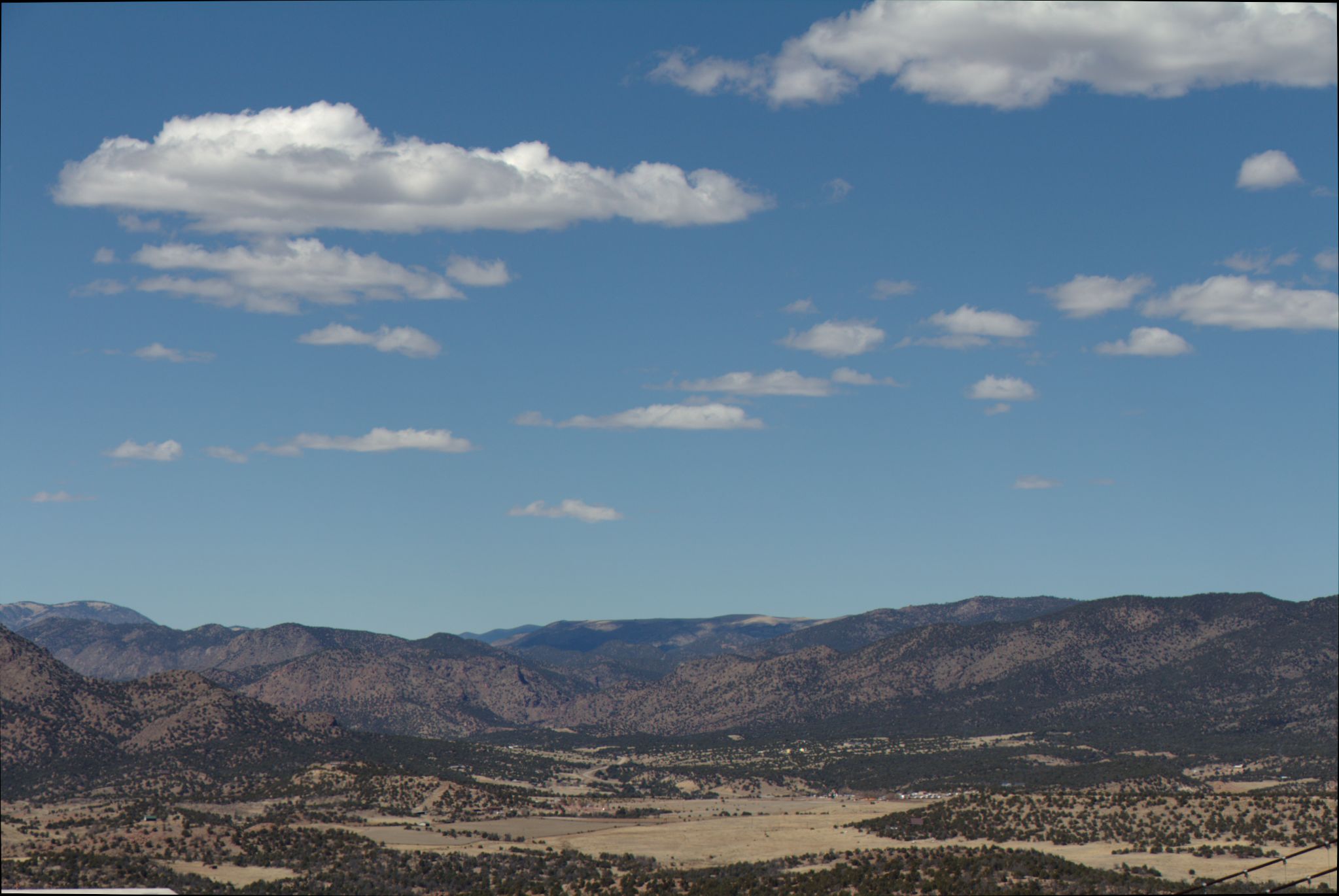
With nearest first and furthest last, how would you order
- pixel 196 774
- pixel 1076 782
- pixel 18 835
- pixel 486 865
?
pixel 486 865, pixel 18 835, pixel 1076 782, pixel 196 774

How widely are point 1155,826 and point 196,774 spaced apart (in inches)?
4698

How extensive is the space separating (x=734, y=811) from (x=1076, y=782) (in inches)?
1587

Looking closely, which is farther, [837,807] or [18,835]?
[837,807]

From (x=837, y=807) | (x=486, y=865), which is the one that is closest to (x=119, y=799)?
(x=486, y=865)

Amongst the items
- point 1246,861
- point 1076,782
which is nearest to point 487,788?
point 1076,782

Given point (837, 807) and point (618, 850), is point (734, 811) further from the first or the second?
point (618, 850)

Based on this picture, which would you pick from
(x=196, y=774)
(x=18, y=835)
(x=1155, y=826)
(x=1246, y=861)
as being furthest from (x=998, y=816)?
(x=196, y=774)

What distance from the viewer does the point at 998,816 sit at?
137875 millimetres


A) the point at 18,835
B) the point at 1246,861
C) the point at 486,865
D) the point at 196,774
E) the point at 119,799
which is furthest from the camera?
the point at 196,774

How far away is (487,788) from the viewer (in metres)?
194

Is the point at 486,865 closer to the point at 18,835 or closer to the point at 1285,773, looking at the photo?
the point at 18,835

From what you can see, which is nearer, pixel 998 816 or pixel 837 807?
pixel 998 816

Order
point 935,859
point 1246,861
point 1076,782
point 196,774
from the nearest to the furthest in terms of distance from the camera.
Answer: point 935,859
point 1246,861
point 1076,782
point 196,774

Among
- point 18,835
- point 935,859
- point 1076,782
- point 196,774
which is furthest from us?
point 196,774
